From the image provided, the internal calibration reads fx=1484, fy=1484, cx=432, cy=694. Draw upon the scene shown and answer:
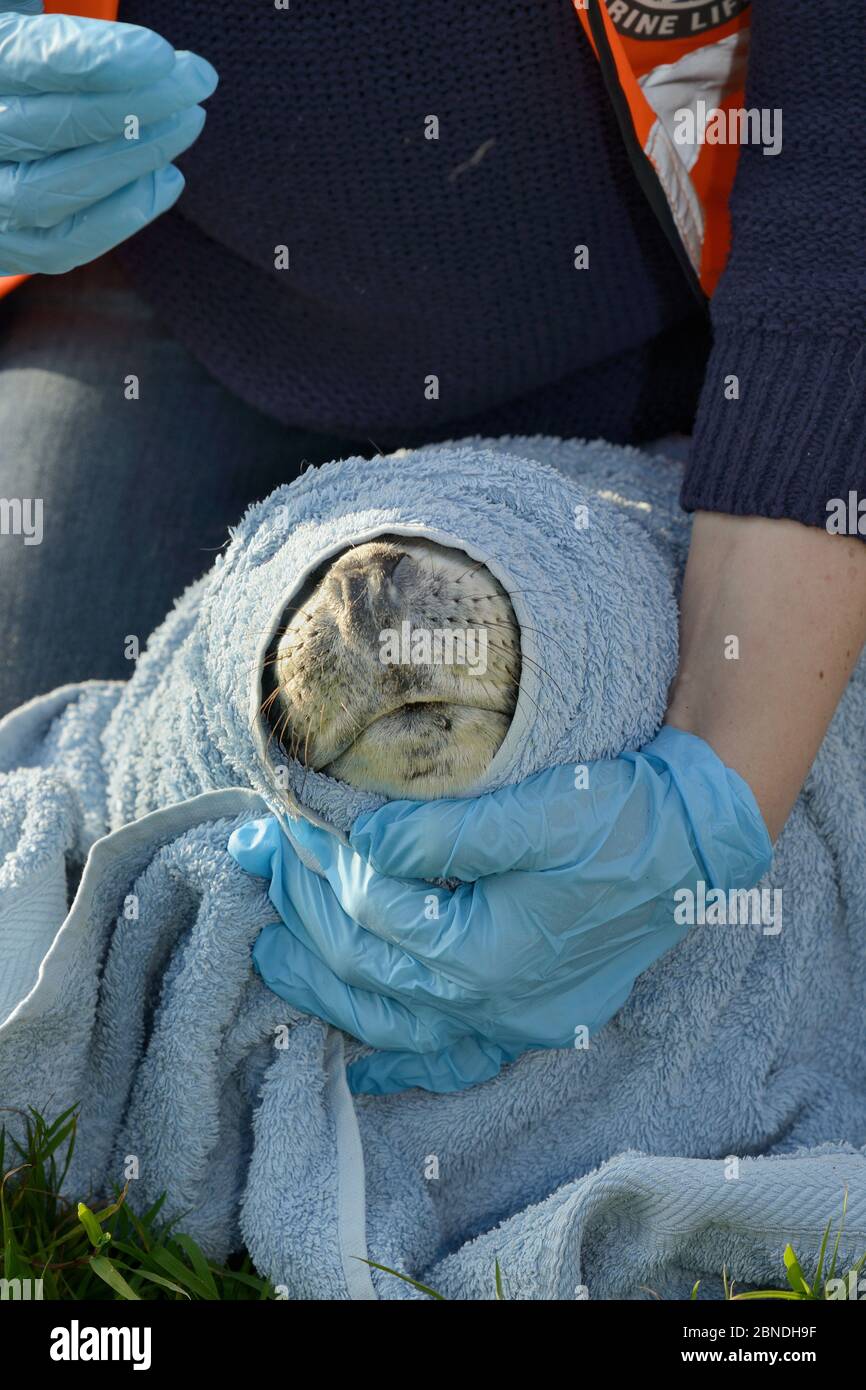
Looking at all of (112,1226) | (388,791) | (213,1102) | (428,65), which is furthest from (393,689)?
(428,65)

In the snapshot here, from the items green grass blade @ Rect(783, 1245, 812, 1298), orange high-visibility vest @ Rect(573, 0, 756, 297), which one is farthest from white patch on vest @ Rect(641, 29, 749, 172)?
green grass blade @ Rect(783, 1245, 812, 1298)

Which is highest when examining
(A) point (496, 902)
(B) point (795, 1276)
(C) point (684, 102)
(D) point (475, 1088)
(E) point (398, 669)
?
(C) point (684, 102)

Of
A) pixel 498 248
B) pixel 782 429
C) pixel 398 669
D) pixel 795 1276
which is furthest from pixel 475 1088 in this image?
pixel 498 248

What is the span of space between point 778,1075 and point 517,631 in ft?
1.87

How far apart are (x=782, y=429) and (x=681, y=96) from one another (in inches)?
18.0

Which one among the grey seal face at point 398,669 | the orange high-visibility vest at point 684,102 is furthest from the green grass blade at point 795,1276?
the orange high-visibility vest at point 684,102

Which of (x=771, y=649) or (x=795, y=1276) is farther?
(x=771, y=649)

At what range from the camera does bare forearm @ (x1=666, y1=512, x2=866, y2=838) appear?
4.84 ft

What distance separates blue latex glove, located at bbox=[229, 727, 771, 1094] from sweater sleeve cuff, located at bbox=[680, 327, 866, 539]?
0.91ft

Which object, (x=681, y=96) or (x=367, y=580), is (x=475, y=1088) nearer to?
(x=367, y=580)

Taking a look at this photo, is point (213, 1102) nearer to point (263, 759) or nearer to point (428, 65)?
point (263, 759)

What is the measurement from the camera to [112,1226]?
1.43 metres

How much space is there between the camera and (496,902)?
1.35 meters

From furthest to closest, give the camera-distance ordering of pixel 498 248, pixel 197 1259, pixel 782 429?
pixel 498 248 < pixel 782 429 < pixel 197 1259
